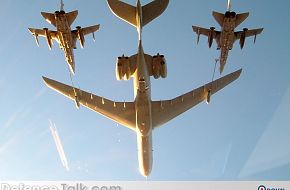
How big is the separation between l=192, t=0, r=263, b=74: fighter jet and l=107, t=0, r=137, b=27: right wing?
668 centimetres

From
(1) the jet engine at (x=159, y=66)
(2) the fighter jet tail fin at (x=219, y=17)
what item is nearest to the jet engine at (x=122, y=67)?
(1) the jet engine at (x=159, y=66)

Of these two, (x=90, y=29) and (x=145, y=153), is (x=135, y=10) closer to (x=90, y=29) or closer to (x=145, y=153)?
(x=90, y=29)

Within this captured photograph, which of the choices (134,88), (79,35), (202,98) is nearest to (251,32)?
Result: (202,98)

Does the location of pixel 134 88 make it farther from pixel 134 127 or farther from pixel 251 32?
pixel 251 32

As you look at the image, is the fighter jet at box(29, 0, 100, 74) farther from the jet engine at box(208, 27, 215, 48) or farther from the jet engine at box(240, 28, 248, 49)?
the jet engine at box(240, 28, 248, 49)

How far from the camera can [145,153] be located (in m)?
A: 36.5

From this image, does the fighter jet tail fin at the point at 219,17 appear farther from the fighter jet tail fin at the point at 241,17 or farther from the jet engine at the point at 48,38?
the jet engine at the point at 48,38

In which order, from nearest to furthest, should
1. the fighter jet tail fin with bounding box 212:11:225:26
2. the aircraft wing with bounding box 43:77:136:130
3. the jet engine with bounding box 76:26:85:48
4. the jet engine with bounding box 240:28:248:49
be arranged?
the fighter jet tail fin with bounding box 212:11:225:26, the aircraft wing with bounding box 43:77:136:130, the jet engine with bounding box 240:28:248:49, the jet engine with bounding box 76:26:85:48

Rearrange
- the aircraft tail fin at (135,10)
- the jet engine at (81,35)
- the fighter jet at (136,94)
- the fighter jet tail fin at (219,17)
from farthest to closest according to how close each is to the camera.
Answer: the jet engine at (81,35)
the aircraft tail fin at (135,10)
the fighter jet at (136,94)
the fighter jet tail fin at (219,17)

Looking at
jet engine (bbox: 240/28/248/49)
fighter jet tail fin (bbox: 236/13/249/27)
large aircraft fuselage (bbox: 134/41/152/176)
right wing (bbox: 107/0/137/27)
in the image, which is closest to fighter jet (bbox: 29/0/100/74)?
right wing (bbox: 107/0/137/27)

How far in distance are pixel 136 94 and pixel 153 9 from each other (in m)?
7.86

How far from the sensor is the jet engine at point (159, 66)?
36.9m

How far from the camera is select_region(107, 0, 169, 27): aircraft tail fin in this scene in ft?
121

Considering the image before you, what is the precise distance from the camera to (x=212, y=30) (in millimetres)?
40062
